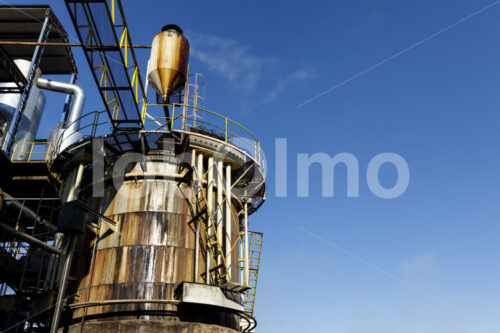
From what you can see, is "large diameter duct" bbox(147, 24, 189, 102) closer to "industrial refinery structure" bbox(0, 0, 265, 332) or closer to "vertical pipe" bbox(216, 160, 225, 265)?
"industrial refinery structure" bbox(0, 0, 265, 332)

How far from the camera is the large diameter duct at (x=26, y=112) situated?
2830cm

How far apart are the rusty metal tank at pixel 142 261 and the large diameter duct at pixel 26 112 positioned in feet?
50.7

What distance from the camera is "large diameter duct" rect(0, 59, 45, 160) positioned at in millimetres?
28297

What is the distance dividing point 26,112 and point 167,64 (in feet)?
60.9

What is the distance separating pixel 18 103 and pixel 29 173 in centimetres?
858

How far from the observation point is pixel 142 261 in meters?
14.4

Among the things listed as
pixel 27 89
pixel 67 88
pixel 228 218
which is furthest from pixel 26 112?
pixel 228 218

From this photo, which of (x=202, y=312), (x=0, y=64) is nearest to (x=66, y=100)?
(x=0, y=64)

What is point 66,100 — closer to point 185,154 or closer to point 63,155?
point 63,155

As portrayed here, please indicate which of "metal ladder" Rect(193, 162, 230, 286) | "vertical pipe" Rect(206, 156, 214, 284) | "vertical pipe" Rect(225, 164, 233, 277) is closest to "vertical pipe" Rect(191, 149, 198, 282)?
"metal ladder" Rect(193, 162, 230, 286)

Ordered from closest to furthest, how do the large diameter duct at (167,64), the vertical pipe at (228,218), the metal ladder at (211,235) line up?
the metal ladder at (211,235)
the vertical pipe at (228,218)
the large diameter duct at (167,64)

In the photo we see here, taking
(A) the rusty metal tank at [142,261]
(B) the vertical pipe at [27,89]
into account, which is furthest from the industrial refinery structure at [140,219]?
(B) the vertical pipe at [27,89]

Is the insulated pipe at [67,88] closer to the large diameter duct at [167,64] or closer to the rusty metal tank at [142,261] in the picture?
the large diameter duct at [167,64]

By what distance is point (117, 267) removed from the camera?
14406 mm
